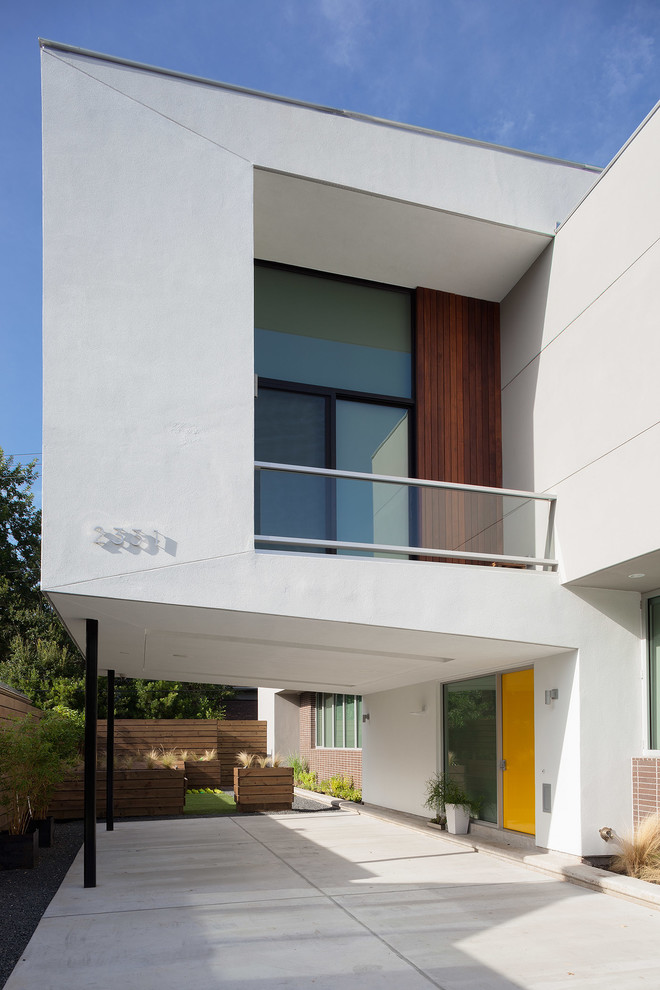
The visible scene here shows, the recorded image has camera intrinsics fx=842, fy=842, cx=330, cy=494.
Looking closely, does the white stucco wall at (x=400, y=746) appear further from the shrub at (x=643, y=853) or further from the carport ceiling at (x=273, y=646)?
the shrub at (x=643, y=853)

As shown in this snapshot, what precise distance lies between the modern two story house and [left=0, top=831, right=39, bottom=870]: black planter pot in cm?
235

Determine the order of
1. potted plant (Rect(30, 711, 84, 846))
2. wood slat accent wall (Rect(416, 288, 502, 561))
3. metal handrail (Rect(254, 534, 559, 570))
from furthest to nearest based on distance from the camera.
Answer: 1. wood slat accent wall (Rect(416, 288, 502, 561))
2. potted plant (Rect(30, 711, 84, 846))
3. metal handrail (Rect(254, 534, 559, 570))

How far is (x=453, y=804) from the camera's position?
12.2 m

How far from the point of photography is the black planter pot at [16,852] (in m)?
9.24

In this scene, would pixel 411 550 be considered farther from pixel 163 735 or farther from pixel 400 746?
pixel 163 735

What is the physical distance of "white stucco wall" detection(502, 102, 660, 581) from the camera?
8414 millimetres

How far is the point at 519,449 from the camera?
36.8ft

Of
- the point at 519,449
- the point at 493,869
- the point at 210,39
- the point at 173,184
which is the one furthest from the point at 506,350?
the point at 210,39

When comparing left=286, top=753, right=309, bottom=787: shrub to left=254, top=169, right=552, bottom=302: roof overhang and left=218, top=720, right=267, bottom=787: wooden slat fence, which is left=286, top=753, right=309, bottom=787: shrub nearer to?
left=218, top=720, right=267, bottom=787: wooden slat fence

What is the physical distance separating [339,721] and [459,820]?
925 centimetres

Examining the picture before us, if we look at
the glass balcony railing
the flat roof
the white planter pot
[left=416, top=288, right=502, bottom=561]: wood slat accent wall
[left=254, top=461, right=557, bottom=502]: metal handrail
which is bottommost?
the white planter pot

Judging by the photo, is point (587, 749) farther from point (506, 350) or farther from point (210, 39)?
point (210, 39)

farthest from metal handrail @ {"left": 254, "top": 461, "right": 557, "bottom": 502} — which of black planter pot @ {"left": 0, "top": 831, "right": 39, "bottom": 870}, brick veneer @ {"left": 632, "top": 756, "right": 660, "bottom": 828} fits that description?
black planter pot @ {"left": 0, "top": 831, "right": 39, "bottom": 870}

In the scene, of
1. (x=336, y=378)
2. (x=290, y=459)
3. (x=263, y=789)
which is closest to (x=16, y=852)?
(x=290, y=459)
